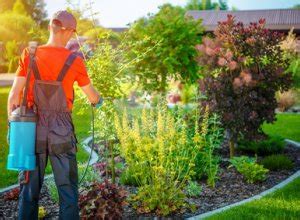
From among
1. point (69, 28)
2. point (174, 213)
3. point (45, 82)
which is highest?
point (69, 28)

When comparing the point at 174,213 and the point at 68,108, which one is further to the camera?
the point at 174,213

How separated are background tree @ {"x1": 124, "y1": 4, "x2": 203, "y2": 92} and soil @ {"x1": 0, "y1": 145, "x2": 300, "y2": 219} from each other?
15.9 feet

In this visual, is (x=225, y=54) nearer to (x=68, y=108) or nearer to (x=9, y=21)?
(x=68, y=108)

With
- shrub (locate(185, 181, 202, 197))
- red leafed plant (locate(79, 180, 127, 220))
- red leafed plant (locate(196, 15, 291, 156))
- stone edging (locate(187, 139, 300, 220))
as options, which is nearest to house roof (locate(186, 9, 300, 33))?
red leafed plant (locate(196, 15, 291, 156))

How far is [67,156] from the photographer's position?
174 inches

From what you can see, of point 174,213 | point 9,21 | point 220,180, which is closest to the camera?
Result: point 174,213

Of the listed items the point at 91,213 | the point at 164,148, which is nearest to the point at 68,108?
the point at 91,213

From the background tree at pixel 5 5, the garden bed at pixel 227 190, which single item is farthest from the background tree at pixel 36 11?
the garden bed at pixel 227 190

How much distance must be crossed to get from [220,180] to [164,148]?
1443 mm

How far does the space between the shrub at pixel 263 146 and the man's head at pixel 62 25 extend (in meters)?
5.27

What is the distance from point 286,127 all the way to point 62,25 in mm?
9045

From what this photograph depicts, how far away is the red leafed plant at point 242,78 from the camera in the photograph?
797cm

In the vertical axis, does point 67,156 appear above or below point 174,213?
above

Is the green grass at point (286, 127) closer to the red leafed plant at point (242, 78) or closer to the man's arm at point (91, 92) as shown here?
the red leafed plant at point (242, 78)
